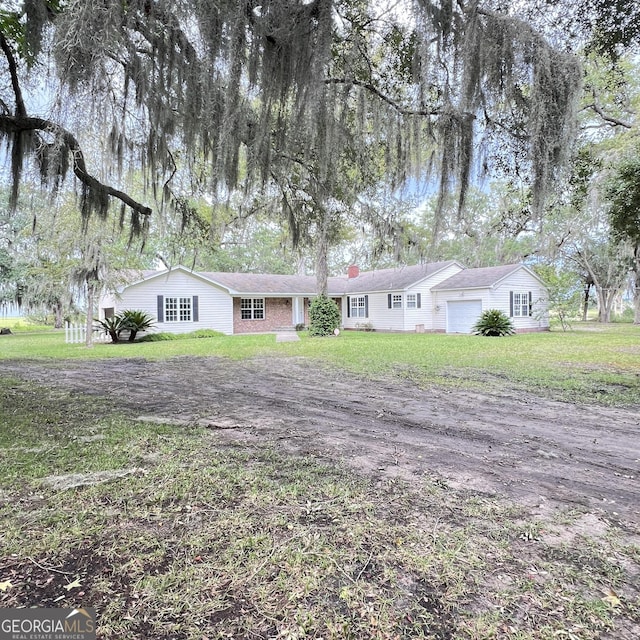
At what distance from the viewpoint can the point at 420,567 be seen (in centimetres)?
171

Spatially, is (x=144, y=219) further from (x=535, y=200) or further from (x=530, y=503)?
(x=530, y=503)

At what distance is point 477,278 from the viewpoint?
18250 mm

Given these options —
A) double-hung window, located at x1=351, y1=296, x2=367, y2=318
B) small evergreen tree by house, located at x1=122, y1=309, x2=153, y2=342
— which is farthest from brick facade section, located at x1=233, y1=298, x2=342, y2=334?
small evergreen tree by house, located at x1=122, y1=309, x2=153, y2=342

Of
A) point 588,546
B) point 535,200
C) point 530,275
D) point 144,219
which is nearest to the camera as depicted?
point 588,546

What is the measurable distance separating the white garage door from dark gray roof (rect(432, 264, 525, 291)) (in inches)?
30.4

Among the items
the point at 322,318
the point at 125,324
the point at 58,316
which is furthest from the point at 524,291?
the point at 58,316

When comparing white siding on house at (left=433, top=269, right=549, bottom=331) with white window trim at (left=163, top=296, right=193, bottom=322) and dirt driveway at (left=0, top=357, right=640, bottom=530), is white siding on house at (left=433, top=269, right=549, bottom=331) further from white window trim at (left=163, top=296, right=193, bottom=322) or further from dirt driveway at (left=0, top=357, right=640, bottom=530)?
dirt driveway at (left=0, top=357, right=640, bottom=530)

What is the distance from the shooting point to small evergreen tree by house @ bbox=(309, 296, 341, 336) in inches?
643

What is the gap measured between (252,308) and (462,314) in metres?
10.3

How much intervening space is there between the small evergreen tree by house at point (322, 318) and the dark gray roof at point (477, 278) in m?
6.05

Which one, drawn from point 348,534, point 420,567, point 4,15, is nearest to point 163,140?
point 4,15

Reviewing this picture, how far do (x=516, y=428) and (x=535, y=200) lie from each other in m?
2.11

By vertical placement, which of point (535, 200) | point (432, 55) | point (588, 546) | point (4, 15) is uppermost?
point (4, 15)

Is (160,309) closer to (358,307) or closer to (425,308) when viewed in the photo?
(358,307)
